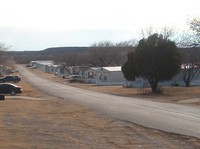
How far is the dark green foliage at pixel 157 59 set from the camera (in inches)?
2163

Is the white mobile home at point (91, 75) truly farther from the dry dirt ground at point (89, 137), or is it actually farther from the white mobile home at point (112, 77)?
the dry dirt ground at point (89, 137)

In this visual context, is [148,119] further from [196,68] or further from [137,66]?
[196,68]

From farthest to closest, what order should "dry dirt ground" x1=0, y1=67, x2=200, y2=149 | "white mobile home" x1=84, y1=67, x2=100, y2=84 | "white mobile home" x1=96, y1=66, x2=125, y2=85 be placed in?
"white mobile home" x1=84, y1=67, x2=100, y2=84 < "white mobile home" x1=96, y1=66, x2=125, y2=85 < "dry dirt ground" x1=0, y1=67, x2=200, y2=149

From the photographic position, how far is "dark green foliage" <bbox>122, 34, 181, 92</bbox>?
54938mm

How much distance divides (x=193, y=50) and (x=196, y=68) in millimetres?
4735

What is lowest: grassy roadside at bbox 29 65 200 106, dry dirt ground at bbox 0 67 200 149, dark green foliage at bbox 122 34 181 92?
grassy roadside at bbox 29 65 200 106

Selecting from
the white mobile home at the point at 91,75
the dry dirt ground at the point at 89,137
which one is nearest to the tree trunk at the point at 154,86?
the dry dirt ground at the point at 89,137

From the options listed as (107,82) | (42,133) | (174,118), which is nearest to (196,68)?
(107,82)

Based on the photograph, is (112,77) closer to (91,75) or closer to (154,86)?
(91,75)

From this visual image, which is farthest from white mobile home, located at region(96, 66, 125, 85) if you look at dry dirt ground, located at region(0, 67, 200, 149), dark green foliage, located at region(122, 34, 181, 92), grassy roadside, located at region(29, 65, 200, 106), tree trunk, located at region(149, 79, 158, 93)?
dry dirt ground, located at region(0, 67, 200, 149)

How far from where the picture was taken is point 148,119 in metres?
22.0

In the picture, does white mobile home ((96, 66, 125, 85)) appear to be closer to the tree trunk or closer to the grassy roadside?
the grassy roadside

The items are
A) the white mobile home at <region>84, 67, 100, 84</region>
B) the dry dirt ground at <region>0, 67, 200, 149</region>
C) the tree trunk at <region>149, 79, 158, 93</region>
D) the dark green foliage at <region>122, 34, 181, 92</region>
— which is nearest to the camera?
the dry dirt ground at <region>0, 67, 200, 149</region>

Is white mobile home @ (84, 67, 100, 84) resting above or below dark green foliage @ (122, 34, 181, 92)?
below
